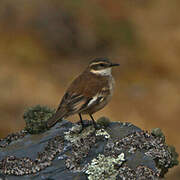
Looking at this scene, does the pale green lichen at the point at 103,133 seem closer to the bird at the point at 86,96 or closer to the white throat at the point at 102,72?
the bird at the point at 86,96

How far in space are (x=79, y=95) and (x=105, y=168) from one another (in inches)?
74.4

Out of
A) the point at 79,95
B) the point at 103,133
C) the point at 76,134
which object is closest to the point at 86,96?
the point at 79,95

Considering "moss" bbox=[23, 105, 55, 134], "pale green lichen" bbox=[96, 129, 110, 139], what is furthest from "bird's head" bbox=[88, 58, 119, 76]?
"pale green lichen" bbox=[96, 129, 110, 139]

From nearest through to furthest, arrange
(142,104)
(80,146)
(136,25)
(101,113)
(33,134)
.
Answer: (80,146), (33,134), (101,113), (142,104), (136,25)

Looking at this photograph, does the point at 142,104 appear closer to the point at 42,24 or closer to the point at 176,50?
the point at 176,50

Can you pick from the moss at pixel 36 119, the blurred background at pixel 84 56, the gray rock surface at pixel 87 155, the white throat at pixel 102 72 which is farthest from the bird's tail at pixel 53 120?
the blurred background at pixel 84 56

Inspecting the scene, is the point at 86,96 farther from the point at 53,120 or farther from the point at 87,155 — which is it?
the point at 87,155

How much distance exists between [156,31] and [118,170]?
1614 centimetres

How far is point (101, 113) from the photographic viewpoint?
18984mm

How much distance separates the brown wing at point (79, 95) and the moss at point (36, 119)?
28 centimetres

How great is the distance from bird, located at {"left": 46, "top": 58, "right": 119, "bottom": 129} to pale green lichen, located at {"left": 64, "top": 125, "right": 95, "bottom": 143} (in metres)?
0.19

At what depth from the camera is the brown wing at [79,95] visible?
967 centimetres

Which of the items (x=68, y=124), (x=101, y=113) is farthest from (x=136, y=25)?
(x=68, y=124)

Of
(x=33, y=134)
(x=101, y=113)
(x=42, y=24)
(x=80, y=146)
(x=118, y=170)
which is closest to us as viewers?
(x=118, y=170)
